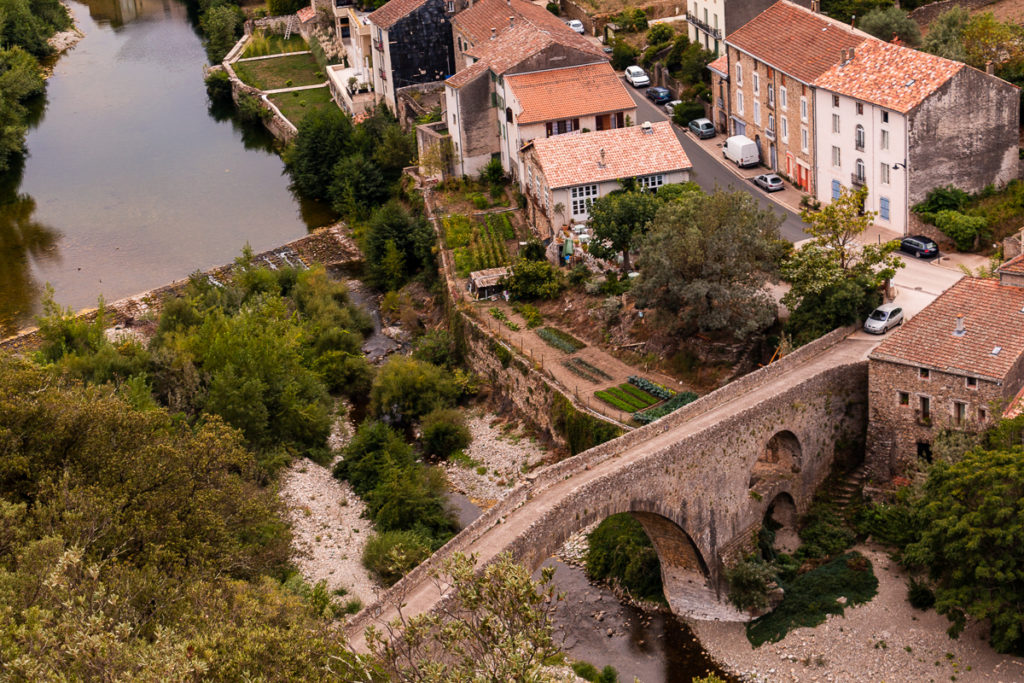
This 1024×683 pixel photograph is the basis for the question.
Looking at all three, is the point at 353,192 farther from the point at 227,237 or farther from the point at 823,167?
the point at 823,167

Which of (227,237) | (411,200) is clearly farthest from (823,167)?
(227,237)

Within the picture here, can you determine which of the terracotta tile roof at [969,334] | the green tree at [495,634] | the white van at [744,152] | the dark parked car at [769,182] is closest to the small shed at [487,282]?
the dark parked car at [769,182]

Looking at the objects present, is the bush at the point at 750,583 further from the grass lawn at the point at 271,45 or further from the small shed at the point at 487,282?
the grass lawn at the point at 271,45

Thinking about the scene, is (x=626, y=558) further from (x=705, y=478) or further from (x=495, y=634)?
(x=495, y=634)

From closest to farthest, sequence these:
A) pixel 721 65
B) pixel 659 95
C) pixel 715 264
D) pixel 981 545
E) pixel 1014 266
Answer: pixel 981 545 < pixel 1014 266 < pixel 715 264 < pixel 721 65 < pixel 659 95

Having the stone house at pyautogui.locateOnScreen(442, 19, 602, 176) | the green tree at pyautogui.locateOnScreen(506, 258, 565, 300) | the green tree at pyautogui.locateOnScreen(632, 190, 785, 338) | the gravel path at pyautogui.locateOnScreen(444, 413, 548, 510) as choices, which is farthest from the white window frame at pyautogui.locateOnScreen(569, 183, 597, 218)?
the gravel path at pyautogui.locateOnScreen(444, 413, 548, 510)

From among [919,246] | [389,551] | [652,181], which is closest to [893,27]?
[652,181]
